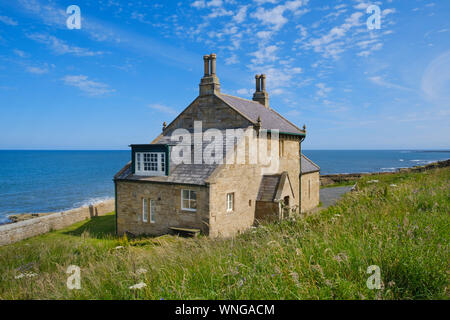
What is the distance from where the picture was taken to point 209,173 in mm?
15805

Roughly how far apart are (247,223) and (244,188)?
91.1 inches

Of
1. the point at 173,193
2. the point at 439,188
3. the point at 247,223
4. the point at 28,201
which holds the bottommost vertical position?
the point at 28,201

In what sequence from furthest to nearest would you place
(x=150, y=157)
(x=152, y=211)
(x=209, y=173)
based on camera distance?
(x=150, y=157), (x=152, y=211), (x=209, y=173)

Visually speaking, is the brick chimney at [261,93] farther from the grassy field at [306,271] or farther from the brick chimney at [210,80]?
the grassy field at [306,271]

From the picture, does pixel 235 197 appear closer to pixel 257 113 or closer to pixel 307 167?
pixel 257 113

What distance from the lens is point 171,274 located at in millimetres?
4961

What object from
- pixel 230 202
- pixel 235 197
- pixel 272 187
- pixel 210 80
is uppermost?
pixel 210 80

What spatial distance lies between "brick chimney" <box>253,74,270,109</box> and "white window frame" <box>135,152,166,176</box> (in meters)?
12.6

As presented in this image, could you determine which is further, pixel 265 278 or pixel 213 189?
pixel 213 189

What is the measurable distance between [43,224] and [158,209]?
1106cm

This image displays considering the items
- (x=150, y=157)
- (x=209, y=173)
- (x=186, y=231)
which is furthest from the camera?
(x=150, y=157)

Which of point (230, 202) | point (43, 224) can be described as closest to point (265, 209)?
point (230, 202)
